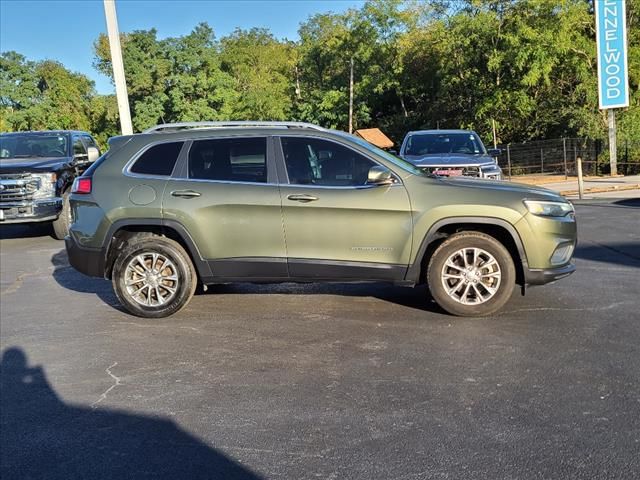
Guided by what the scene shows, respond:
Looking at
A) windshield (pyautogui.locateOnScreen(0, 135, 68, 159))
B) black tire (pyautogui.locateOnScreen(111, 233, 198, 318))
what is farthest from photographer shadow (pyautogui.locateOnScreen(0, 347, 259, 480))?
windshield (pyautogui.locateOnScreen(0, 135, 68, 159))

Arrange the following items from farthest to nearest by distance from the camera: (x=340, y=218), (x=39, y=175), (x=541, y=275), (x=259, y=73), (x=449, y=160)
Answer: (x=259, y=73), (x=39, y=175), (x=449, y=160), (x=340, y=218), (x=541, y=275)

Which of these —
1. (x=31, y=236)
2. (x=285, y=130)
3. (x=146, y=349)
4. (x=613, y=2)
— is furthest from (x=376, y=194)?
(x=613, y=2)

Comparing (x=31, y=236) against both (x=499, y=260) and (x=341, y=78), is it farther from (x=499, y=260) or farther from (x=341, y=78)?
(x=341, y=78)

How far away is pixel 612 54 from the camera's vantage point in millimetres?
20734

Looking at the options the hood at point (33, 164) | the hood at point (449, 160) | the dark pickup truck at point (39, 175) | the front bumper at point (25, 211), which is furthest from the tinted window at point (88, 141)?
the hood at point (449, 160)

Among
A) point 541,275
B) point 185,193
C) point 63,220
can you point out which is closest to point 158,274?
point 185,193

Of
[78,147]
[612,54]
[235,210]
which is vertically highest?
[612,54]

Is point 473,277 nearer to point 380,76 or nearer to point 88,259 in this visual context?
point 88,259

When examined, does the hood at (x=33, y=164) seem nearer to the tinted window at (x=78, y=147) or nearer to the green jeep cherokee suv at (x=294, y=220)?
the tinted window at (x=78, y=147)

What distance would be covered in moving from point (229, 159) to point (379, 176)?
4.84 ft

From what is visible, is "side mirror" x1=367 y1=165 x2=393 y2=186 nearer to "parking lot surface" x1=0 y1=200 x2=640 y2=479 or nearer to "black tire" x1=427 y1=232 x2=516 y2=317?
"black tire" x1=427 y1=232 x2=516 y2=317

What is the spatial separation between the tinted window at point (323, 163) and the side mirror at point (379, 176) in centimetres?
13

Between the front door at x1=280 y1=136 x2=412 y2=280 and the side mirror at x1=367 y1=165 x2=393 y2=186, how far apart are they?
0.05m

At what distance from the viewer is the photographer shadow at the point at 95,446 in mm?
3104
